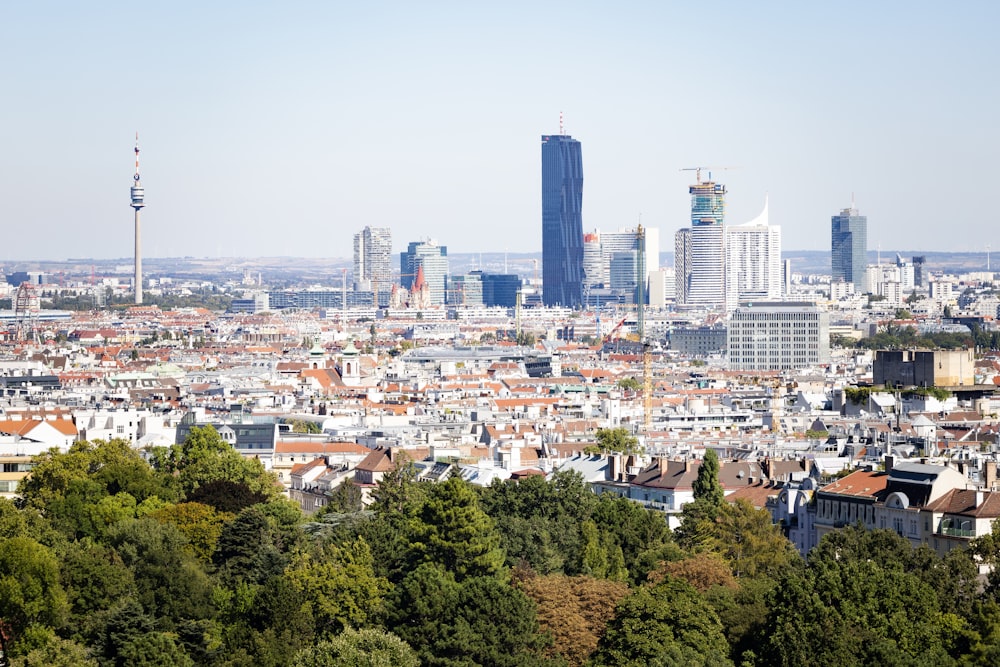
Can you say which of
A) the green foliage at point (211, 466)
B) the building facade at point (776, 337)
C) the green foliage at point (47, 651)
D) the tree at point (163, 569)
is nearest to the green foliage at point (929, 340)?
the building facade at point (776, 337)

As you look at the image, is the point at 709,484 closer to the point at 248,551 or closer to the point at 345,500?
the point at 345,500

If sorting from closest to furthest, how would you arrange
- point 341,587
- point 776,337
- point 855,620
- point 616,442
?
1. point 855,620
2. point 341,587
3. point 616,442
4. point 776,337

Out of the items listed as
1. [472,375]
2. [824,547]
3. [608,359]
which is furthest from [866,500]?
[608,359]

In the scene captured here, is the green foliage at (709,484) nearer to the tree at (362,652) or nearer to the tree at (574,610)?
the tree at (574,610)

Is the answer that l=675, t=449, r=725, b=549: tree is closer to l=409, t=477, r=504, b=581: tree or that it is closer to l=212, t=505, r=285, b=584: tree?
l=409, t=477, r=504, b=581: tree

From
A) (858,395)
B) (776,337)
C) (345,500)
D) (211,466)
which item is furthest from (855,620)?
(776,337)

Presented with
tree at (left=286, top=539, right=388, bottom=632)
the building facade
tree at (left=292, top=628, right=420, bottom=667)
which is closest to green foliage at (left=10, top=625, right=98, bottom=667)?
tree at (left=292, top=628, right=420, bottom=667)
